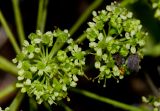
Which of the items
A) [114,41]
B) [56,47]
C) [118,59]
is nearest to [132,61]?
[118,59]

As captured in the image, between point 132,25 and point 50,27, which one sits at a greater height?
point 50,27

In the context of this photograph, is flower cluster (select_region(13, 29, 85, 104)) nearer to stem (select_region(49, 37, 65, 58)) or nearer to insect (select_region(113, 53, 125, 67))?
stem (select_region(49, 37, 65, 58))

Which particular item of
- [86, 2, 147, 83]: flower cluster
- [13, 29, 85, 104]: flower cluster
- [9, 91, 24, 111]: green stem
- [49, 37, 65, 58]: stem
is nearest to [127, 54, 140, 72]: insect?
[86, 2, 147, 83]: flower cluster

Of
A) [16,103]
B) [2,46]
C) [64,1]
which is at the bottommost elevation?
[16,103]

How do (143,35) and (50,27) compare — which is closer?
(143,35)

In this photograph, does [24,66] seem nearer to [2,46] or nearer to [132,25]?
[132,25]

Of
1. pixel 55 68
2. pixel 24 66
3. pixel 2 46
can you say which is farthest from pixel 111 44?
pixel 2 46

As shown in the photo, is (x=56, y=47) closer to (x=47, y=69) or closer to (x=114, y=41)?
(x=47, y=69)
